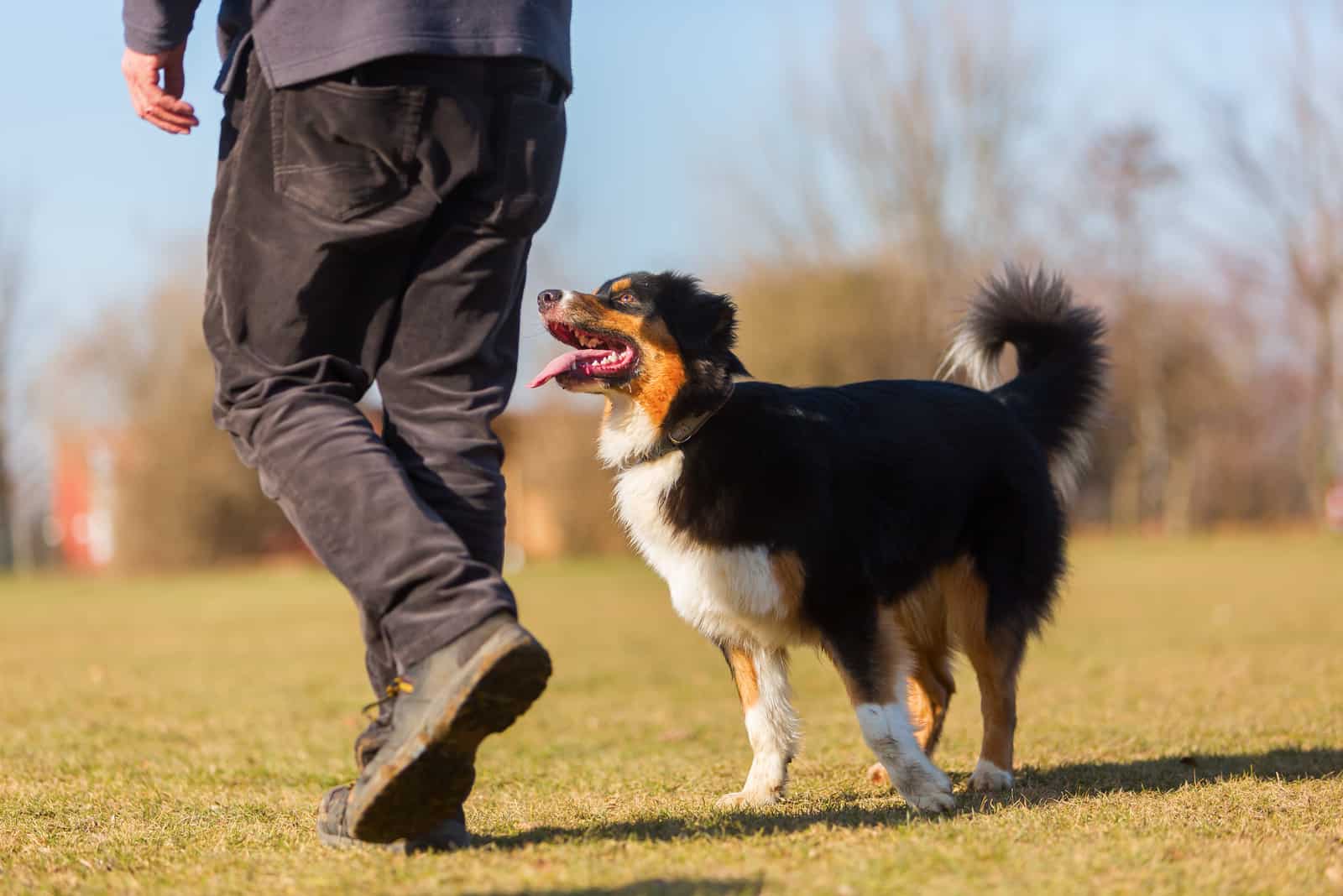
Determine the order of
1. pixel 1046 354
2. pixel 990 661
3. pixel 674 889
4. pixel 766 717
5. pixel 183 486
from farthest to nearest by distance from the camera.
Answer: pixel 183 486
pixel 1046 354
pixel 990 661
pixel 766 717
pixel 674 889

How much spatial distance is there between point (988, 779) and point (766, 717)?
682mm

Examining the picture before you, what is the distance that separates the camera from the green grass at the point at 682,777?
262 cm

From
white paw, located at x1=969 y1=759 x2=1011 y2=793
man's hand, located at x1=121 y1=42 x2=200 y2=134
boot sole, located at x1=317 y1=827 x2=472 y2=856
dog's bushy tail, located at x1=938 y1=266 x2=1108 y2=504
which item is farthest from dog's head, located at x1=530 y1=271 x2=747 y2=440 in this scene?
dog's bushy tail, located at x1=938 y1=266 x2=1108 y2=504

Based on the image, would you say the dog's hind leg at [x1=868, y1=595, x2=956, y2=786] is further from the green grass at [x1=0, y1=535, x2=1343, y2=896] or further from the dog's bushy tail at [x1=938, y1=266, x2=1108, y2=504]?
the dog's bushy tail at [x1=938, y1=266, x2=1108, y2=504]

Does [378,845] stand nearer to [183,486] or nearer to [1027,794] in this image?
[1027,794]

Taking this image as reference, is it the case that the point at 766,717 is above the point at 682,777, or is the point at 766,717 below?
above

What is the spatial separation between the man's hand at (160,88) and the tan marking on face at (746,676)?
2.10 meters

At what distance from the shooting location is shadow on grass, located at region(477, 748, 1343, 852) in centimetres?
305

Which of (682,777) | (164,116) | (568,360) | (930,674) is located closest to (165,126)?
(164,116)

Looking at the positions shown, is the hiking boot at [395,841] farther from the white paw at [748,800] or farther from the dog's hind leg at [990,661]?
the dog's hind leg at [990,661]

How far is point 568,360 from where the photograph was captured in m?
3.65

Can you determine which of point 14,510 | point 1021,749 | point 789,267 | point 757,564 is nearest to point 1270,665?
point 1021,749

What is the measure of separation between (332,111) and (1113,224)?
3526 cm

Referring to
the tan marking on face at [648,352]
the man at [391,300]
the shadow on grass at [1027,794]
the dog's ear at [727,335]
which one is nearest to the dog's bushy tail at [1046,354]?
the shadow on grass at [1027,794]
